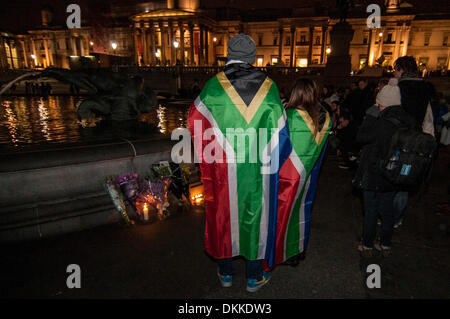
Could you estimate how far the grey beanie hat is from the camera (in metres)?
2.41

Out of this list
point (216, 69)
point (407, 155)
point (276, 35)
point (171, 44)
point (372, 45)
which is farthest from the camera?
point (276, 35)

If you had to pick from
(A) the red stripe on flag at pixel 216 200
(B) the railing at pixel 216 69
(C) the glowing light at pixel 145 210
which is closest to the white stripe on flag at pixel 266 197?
(A) the red stripe on flag at pixel 216 200

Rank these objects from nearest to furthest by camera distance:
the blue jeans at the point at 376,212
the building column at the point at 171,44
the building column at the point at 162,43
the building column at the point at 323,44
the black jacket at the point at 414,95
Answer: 1. the blue jeans at the point at 376,212
2. the black jacket at the point at 414,95
3. the building column at the point at 323,44
4. the building column at the point at 171,44
5. the building column at the point at 162,43

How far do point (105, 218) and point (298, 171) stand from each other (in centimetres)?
273

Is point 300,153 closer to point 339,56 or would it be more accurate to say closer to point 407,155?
point 407,155

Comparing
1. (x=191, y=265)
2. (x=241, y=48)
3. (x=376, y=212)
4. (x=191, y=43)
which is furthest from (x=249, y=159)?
(x=191, y=43)

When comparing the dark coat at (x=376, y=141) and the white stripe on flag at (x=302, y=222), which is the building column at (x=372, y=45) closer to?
the dark coat at (x=376, y=141)

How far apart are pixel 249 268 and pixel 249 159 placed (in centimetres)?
105

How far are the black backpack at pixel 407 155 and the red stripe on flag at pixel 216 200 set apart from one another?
1693 mm

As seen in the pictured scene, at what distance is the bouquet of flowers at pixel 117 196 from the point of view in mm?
3859

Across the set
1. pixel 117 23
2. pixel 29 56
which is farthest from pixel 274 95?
pixel 29 56

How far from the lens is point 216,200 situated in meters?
2.57

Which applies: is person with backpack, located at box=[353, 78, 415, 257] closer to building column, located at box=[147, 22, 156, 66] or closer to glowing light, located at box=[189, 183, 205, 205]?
glowing light, located at box=[189, 183, 205, 205]

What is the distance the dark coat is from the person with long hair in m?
0.50
